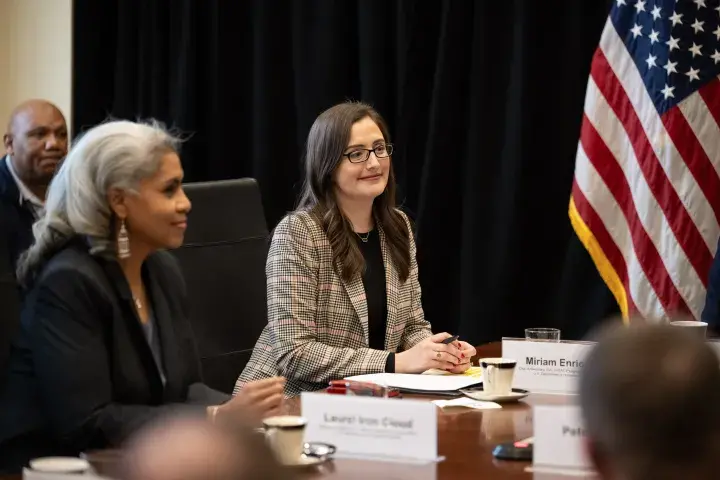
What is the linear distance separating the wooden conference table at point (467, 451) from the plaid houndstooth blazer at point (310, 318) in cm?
45

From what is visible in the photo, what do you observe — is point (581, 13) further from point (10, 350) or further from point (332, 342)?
point (10, 350)

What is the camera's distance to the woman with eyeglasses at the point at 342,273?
9.79 feet

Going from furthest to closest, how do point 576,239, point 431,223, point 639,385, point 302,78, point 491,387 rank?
point 302,78, point 431,223, point 576,239, point 491,387, point 639,385

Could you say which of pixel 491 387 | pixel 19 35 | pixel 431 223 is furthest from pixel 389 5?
pixel 491 387

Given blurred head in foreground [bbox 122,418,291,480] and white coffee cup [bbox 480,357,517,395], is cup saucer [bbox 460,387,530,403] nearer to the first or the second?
white coffee cup [bbox 480,357,517,395]

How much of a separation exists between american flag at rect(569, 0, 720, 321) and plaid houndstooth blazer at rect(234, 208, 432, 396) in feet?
3.33

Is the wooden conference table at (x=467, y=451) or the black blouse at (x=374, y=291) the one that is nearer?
the wooden conference table at (x=467, y=451)

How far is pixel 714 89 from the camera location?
3803 millimetres

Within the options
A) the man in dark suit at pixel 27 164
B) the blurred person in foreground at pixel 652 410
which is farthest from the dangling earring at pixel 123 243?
the blurred person in foreground at pixel 652 410

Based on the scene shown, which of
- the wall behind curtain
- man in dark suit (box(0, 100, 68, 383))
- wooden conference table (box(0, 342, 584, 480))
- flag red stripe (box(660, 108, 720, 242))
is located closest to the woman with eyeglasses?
wooden conference table (box(0, 342, 584, 480))

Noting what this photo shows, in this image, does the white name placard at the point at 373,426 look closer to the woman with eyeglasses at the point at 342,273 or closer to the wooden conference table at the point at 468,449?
the wooden conference table at the point at 468,449

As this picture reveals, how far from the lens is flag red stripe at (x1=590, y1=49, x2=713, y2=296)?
384 cm

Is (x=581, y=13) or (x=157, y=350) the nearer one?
(x=157, y=350)

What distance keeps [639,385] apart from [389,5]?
383cm
